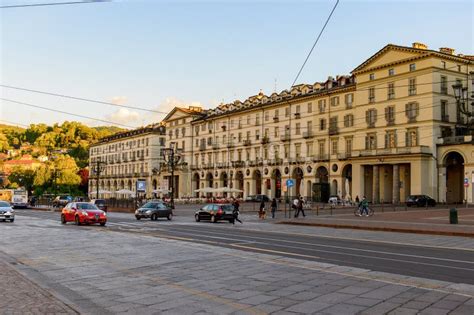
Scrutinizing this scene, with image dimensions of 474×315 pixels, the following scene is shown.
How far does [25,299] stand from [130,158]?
123834 mm

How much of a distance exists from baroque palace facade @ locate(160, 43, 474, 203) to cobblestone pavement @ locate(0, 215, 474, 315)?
40.3m

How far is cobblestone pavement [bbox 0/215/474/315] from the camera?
8375 mm

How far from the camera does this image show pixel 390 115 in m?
67.9

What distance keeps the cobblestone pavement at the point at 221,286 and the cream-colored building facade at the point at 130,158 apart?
93319 mm

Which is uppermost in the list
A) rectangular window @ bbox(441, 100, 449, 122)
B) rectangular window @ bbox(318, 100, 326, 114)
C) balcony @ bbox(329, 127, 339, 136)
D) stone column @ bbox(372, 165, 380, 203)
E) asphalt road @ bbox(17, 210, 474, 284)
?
rectangular window @ bbox(318, 100, 326, 114)

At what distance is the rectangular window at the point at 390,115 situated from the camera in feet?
222

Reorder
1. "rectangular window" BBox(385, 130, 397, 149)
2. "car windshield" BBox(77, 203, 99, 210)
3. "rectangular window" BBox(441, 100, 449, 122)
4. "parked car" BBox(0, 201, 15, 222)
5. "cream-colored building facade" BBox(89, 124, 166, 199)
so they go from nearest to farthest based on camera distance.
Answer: "car windshield" BBox(77, 203, 99, 210)
"parked car" BBox(0, 201, 15, 222)
"rectangular window" BBox(441, 100, 449, 122)
"rectangular window" BBox(385, 130, 397, 149)
"cream-colored building facade" BBox(89, 124, 166, 199)

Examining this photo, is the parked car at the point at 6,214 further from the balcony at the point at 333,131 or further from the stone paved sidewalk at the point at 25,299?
the balcony at the point at 333,131

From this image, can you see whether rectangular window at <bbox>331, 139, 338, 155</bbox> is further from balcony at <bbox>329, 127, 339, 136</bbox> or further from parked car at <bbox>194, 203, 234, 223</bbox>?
parked car at <bbox>194, 203, 234, 223</bbox>

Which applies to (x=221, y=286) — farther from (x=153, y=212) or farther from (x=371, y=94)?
(x=371, y=94)

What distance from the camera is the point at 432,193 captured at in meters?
63.2

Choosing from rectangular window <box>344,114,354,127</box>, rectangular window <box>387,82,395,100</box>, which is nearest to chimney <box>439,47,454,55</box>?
rectangular window <box>387,82,395,100</box>

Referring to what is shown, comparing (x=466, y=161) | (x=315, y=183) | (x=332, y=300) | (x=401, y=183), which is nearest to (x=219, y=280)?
(x=332, y=300)

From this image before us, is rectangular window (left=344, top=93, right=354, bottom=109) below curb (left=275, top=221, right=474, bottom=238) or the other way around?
the other way around
